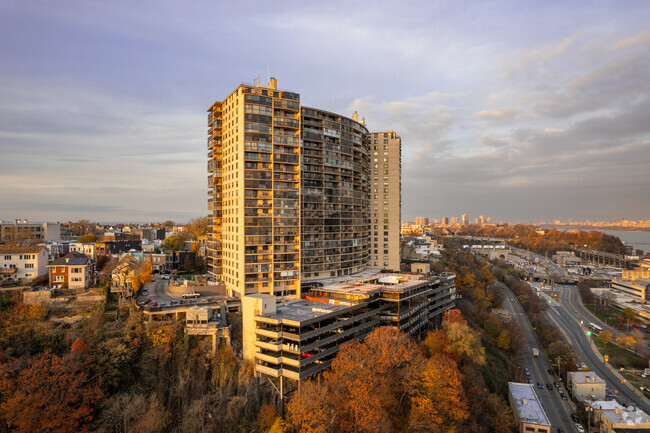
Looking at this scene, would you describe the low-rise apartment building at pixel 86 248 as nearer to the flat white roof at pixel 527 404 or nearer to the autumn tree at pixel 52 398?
the autumn tree at pixel 52 398

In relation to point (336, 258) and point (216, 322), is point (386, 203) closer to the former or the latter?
point (336, 258)

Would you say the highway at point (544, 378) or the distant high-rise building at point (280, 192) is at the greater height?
the distant high-rise building at point (280, 192)

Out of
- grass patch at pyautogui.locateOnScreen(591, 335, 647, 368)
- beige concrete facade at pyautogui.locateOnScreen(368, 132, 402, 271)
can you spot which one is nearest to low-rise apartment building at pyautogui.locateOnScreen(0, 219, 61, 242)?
beige concrete facade at pyautogui.locateOnScreen(368, 132, 402, 271)

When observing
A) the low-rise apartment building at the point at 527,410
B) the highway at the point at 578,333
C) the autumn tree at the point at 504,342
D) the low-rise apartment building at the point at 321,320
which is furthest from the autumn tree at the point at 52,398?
the highway at the point at 578,333

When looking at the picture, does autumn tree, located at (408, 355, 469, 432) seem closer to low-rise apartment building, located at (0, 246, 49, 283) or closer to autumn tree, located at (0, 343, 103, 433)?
autumn tree, located at (0, 343, 103, 433)

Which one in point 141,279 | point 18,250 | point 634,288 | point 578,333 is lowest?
point 578,333

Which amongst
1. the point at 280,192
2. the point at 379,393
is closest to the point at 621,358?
the point at 379,393

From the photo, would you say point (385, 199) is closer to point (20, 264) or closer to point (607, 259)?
point (20, 264)

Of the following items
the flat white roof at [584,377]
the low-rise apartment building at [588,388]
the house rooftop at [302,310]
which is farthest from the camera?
the flat white roof at [584,377]
